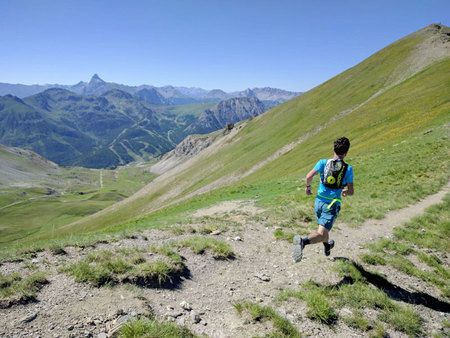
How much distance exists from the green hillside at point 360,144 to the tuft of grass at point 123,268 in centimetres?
1151

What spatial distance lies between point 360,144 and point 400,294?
3929 cm

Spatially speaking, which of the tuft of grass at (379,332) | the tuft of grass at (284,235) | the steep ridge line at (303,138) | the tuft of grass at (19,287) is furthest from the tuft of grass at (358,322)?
the steep ridge line at (303,138)

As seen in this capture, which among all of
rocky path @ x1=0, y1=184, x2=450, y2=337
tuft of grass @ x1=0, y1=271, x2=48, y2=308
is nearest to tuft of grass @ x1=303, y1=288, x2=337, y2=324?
rocky path @ x1=0, y1=184, x2=450, y2=337

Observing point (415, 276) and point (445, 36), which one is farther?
point (445, 36)

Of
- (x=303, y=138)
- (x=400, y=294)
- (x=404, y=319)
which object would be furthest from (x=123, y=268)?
(x=303, y=138)

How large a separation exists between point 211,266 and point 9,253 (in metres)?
7.25

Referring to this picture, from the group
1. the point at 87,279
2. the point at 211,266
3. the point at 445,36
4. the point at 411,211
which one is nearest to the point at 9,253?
the point at 87,279

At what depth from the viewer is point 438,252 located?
616 inches

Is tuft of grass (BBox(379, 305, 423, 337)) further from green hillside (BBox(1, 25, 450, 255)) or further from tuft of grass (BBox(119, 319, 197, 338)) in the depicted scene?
green hillside (BBox(1, 25, 450, 255))

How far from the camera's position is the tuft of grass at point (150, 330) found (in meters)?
7.94

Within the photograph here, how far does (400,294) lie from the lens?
38.6 feet

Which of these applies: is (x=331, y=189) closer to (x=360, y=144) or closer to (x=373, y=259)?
(x=373, y=259)

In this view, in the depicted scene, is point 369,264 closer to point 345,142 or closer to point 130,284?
point 345,142

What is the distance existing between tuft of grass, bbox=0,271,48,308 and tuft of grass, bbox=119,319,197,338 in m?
2.98
